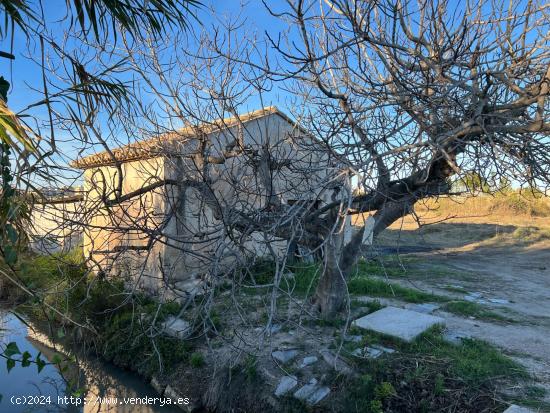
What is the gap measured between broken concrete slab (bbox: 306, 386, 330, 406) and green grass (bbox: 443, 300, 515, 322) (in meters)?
3.41

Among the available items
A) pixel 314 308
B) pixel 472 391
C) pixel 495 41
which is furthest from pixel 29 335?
pixel 495 41

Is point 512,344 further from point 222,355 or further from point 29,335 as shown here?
point 29,335

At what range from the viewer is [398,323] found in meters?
5.62

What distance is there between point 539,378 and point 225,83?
17.4 feet

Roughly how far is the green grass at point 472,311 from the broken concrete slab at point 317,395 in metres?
3.41

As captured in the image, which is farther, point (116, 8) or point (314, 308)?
point (314, 308)

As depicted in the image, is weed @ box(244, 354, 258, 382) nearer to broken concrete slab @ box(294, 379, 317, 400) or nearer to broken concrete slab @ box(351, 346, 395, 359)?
broken concrete slab @ box(294, 379, 317, 400)

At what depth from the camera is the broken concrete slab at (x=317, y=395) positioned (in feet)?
14.5

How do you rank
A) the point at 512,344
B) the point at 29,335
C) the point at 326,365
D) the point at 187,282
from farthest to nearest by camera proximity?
the point at 29,335, the point at 187,282, the point at 512,344, the point at 326,365

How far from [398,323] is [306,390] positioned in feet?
5.98

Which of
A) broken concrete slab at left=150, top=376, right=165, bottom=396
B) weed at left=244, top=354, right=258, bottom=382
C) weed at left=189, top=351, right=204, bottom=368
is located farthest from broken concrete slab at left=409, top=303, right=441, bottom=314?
broken concrete slab at left=150, top=376, right=165, bottom=396

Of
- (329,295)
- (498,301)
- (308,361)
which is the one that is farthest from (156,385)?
(498,301)

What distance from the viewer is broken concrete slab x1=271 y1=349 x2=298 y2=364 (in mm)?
5071

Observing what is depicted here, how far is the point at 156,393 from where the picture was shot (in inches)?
226
